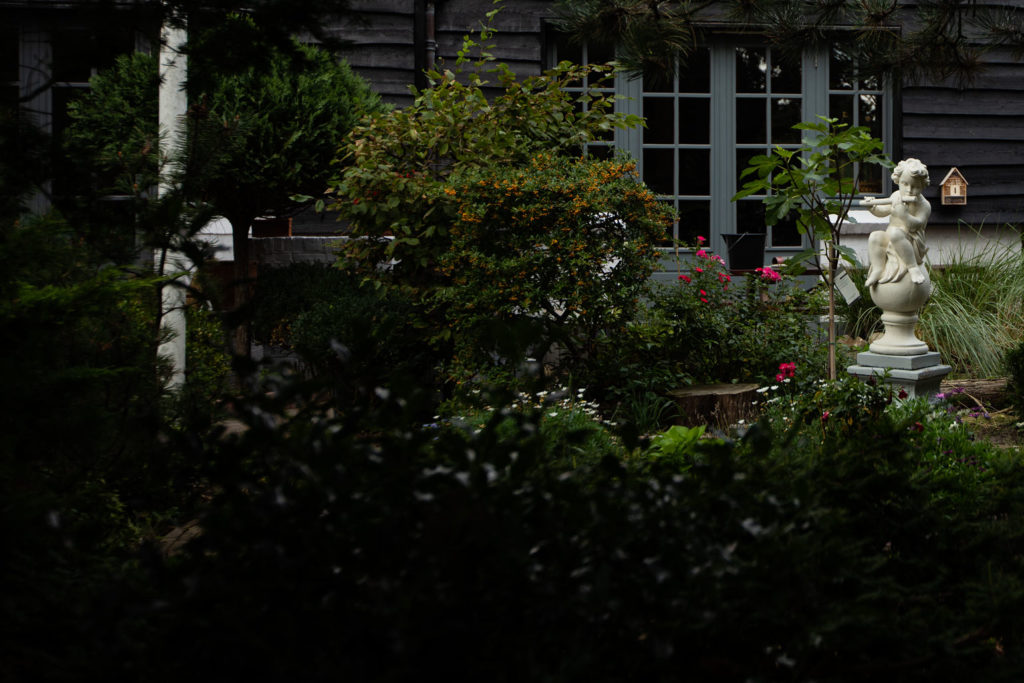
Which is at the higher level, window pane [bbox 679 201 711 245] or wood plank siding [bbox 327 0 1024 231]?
wood plank siding [bbox 327 0 1024 231]

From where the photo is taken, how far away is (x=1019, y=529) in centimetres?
184

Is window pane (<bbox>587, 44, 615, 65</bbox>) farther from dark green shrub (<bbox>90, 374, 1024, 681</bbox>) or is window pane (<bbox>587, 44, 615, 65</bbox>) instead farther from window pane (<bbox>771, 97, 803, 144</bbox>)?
dark green shrub (<bbox>90, 374, 1024, 681</bbox>)

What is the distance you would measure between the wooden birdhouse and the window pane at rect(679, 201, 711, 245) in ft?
6.36

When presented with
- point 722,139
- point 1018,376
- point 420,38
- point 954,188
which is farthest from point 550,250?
point 954,188

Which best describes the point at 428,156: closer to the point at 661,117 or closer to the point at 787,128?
the point at 661,117

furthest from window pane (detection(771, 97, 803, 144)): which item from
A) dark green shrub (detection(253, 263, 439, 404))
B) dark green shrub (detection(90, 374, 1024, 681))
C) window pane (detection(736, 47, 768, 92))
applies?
dark green shrub (detection(90, 374, 1024, 681))

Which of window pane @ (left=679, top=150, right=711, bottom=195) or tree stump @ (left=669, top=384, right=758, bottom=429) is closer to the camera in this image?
tree stump @ (left=669, top=384, right=758, bottom=429)

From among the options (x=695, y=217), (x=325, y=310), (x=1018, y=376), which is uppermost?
(x=695, y=217)

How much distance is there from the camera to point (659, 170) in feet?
25.9

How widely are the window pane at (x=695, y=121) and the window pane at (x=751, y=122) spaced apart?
0.93 feet

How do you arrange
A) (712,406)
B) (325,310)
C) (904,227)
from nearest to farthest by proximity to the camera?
(712,406) → (904,227) → (325,310)

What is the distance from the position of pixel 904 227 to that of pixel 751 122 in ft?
10.7

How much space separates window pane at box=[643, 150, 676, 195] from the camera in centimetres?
789

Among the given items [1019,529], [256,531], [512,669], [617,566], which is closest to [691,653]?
[617,566]
